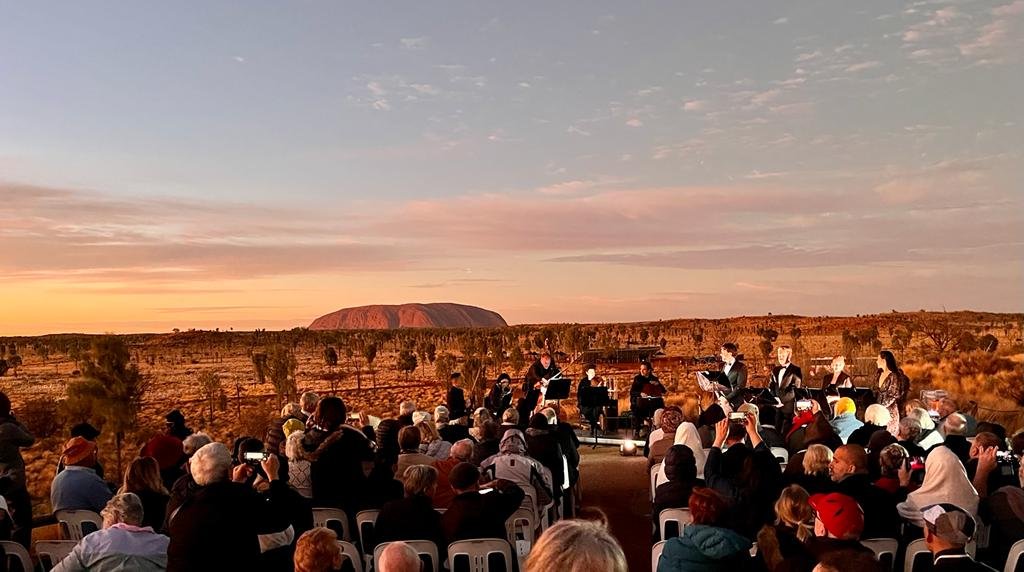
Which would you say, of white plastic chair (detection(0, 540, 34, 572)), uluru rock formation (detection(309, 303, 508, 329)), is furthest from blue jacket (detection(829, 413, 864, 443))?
uluru rock formation (detection(309, 303, 508, 329))

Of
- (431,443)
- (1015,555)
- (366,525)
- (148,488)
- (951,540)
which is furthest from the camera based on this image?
(431,443)

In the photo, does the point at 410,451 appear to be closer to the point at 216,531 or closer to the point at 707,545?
the point at 216,531

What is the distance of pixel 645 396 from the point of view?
14133mm

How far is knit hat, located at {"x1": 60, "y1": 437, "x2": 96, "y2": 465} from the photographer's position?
6418 mm

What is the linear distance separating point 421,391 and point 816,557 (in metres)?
29.9

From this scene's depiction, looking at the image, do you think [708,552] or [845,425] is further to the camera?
[845,425]

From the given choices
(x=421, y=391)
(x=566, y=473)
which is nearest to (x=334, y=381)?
(x=421, y=391)

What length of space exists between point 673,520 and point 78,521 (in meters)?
4.12

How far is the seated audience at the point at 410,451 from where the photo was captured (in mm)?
7008

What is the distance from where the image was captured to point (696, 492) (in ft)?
14.5

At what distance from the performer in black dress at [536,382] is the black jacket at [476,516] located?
8.34 metres

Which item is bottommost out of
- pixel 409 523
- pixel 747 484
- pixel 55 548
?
pixel 55 548

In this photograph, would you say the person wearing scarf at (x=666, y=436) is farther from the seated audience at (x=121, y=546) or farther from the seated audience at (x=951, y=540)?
the seated audience at (x=121, y=546)

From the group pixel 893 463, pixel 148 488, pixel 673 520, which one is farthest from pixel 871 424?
pixel 148 488
